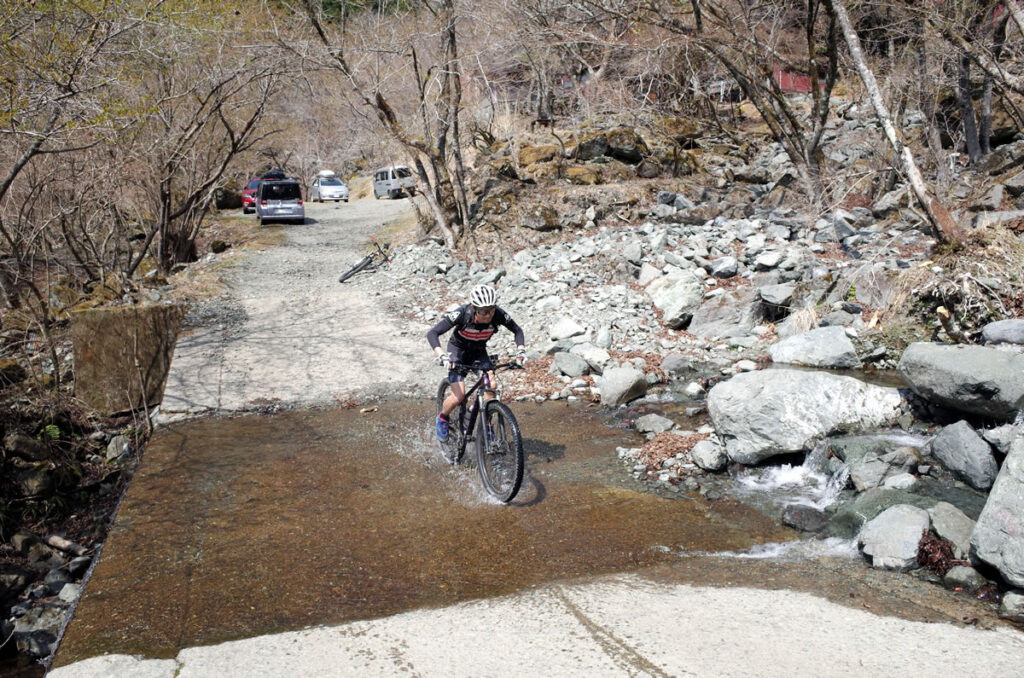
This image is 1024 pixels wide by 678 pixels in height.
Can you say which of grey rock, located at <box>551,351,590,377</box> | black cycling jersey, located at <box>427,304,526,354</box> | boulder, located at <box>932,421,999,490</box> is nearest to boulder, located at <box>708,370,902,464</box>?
boulder, located at <box>932,421,999,490</box>

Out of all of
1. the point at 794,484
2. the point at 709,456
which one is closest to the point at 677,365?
the point at 709,456

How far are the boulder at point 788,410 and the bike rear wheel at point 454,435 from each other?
8.51ft

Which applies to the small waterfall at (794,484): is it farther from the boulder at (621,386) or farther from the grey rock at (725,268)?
the grey rock at (725,268)

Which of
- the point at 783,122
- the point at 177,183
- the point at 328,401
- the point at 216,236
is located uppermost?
the point at 783,122

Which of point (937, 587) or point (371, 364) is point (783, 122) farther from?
point (937, 587)

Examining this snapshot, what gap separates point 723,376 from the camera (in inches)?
377

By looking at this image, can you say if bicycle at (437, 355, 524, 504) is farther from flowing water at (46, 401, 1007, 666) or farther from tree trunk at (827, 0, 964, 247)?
tree trunk at (827, 0, 964, 247)

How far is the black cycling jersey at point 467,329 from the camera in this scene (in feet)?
21.3

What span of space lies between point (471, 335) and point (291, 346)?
6.43 m

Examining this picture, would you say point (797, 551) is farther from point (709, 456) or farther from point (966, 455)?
point (966, 455)

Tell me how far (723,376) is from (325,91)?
13.5 metres

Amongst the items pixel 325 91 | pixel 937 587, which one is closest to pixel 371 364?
pixel 937 587

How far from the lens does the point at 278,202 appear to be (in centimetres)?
2531

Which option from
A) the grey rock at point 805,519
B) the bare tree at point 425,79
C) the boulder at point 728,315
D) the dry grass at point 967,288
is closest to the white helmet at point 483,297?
the grey rock at point 805,519
